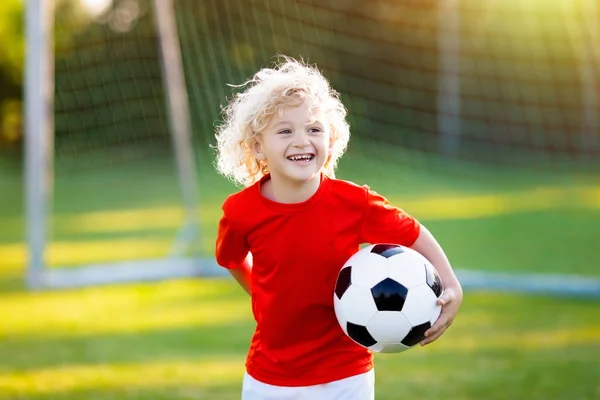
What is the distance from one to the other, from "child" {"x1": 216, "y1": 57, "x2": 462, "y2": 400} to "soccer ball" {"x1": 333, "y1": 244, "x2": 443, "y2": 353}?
0.05 metres

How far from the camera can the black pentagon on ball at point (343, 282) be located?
8.86 ft

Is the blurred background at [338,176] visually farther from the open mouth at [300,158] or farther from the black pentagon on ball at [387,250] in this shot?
the open mouth at [300,158]

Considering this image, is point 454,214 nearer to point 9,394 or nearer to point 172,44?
point 172,44

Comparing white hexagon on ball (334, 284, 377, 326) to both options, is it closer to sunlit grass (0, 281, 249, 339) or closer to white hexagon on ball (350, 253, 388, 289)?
white hexagon on ball (350, 253, 388, 289)

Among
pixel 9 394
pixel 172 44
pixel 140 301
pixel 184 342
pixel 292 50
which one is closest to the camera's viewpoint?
pixel 9 394

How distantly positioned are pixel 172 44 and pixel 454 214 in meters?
4.62

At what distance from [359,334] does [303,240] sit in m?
0.30

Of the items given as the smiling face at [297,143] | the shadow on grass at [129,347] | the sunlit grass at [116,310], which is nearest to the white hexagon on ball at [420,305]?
the smiling face at [297,143]

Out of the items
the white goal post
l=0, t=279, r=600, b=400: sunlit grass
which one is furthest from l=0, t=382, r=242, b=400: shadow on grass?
the white goal post

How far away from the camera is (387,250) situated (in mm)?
2785

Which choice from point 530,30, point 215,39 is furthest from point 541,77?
point 215,39

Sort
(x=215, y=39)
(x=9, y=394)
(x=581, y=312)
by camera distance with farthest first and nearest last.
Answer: (x=215, y=39) → (x=581, y=312) → (x=9, y=394)

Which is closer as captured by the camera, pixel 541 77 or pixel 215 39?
pixel 215 39

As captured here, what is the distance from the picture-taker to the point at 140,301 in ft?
21.4
